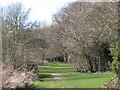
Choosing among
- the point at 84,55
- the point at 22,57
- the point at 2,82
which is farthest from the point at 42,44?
the point at 2,82

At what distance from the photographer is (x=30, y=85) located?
1473 cm

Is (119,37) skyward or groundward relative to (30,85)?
skyward

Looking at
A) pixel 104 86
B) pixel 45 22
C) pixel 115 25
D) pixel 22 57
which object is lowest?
pixel 104 86

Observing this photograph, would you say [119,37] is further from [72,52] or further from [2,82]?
[72,52]

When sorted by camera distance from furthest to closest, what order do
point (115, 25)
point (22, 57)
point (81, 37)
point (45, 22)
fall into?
point (45, 22) → point (81, 37) → point (22, 57) → point (115, 25)

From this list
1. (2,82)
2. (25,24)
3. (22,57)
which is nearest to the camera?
(2,82)

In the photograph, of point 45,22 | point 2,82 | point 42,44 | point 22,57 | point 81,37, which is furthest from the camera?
point 45,22

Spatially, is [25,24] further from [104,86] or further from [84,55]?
[104,86]

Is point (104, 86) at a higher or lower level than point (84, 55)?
lower

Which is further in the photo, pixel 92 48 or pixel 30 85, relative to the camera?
pixel 92 48

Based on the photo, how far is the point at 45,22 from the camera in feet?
179

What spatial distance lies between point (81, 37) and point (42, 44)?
624cm

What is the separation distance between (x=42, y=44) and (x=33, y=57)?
3.70 metres

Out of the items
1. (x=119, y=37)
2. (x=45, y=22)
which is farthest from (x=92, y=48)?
(x=45, y=22)
